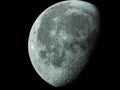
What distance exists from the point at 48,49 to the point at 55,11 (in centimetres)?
51

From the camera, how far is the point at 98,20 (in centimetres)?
478

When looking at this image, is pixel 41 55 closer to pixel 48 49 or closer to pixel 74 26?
pixel 48 49

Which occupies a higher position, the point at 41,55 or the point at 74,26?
the point at 74,26

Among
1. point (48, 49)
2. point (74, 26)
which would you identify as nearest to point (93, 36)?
point (74, 26)

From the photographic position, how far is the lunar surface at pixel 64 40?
4562 millimetres

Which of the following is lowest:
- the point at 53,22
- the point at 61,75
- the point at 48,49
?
the point at 61,75

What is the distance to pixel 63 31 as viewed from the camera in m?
4.60

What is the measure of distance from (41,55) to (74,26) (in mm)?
569

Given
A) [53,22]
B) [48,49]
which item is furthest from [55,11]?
[48,49]

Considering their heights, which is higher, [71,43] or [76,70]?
[71,43]

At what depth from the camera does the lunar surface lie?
15.0ft

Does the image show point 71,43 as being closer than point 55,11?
Yes

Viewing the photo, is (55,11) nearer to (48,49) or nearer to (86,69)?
(48,49)

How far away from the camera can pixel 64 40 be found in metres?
4.57
